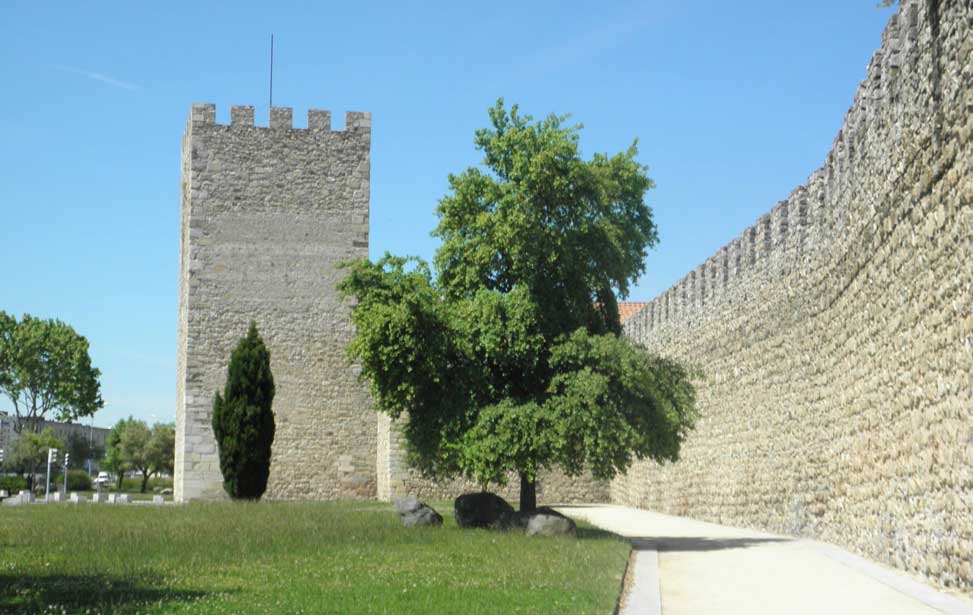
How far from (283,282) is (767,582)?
67.4 ft

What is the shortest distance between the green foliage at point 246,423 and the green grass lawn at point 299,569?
9.80m

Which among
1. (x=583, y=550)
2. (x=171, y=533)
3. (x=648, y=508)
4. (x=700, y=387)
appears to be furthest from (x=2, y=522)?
(x=648, y=508)

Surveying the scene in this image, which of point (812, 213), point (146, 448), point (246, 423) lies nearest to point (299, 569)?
point (812, 213)

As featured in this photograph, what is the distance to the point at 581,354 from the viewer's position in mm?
15695

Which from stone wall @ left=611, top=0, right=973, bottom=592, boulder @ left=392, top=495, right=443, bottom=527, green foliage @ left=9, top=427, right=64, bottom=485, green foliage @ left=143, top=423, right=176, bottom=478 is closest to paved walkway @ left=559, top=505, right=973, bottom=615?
stone wall @ left=611, top=0, right=973, bottom=592

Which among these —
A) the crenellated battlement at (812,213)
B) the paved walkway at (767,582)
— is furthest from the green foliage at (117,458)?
the paved walkway at (767,582)

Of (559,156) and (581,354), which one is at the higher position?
(559,156)

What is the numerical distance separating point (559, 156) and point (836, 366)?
4.65 metres

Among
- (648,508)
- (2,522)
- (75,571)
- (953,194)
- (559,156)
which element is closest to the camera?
(953,194)

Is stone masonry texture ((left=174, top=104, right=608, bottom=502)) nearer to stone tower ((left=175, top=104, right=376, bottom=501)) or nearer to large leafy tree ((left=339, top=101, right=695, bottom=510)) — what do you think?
stone tower ((left=175, top=104, right=376, bottom=501))

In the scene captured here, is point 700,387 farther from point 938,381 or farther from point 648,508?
point 938,381

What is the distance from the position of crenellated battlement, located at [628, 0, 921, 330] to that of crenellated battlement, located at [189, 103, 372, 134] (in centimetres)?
1048

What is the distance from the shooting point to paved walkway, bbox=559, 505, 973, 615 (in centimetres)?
916

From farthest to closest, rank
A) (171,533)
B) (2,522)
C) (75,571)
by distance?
1. (2,522)
2. (171,533)
3. (75,571)
